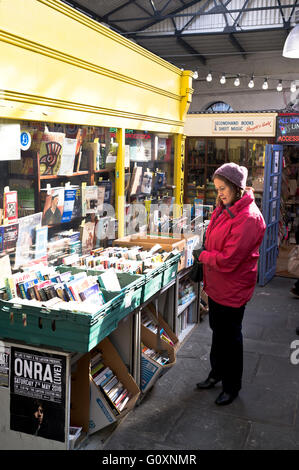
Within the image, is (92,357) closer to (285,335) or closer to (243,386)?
(243,386)

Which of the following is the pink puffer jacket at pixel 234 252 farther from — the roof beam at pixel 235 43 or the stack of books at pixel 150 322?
the roof beam at pixel 235 43

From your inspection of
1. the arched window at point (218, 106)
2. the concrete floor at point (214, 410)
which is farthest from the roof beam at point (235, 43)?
the concrete floor at point (214, 410)

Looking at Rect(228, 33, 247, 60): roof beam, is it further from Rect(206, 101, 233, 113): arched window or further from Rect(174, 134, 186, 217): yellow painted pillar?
Rect(174, 134, 186, 217): yellow painted pillar

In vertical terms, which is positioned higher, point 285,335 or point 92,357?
point 92,357

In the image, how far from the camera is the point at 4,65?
10.3ft

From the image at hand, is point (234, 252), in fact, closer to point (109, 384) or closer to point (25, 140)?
point (109, 384)

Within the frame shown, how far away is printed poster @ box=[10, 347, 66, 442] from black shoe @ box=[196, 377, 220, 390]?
1539mm

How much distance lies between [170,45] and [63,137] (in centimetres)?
1056

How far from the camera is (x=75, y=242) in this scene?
446 centimetres

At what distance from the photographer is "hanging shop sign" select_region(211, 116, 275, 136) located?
8.19 m

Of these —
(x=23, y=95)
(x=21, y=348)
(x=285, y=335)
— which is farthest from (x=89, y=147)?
(x=285, y=335)

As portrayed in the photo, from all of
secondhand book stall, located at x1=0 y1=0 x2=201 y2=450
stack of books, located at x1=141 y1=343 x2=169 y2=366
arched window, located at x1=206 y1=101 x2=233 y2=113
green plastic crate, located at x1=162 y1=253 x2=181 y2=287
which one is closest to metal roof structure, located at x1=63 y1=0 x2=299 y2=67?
arched window, located at x1=206 y1=101 x2=233 y2=113

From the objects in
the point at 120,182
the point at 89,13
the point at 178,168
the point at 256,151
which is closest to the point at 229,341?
the point at 120,182

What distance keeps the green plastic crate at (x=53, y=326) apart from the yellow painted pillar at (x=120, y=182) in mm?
2176
